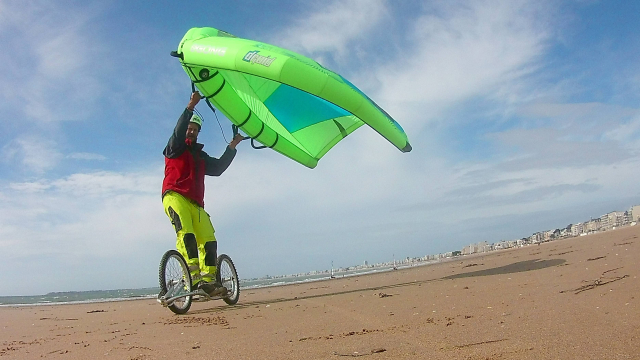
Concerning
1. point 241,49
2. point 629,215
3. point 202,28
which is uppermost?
point 202,28

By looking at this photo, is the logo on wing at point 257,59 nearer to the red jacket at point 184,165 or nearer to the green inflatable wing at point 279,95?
the green inflatable wing at point 279,95

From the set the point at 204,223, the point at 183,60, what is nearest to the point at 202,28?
the point at 183,60

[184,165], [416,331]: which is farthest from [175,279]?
[416,331]

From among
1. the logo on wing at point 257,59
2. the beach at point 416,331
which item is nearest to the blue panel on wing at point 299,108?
the logo on wing at point 257,59

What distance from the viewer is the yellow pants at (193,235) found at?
4.35 meters

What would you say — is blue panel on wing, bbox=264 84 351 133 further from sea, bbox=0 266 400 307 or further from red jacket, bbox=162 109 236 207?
sea, bbox=0 266 400 307

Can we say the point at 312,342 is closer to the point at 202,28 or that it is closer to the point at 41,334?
the point at 41,334

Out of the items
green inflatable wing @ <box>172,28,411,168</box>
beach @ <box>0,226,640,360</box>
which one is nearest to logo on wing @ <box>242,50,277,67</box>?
green inflatable wing @ <box>172,28,411,168</box>

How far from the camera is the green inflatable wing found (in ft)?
14.9

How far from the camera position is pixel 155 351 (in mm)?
2326

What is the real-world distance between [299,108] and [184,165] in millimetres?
3391

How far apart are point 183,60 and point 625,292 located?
515 cm

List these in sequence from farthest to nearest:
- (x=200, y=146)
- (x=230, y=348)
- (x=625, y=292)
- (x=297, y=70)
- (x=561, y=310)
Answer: (x=200, y=146)
(x=297, y=70)
(x=625, y=292)
(x=561, y=310)
(x=230, y=348)

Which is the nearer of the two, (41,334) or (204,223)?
(41,334)
